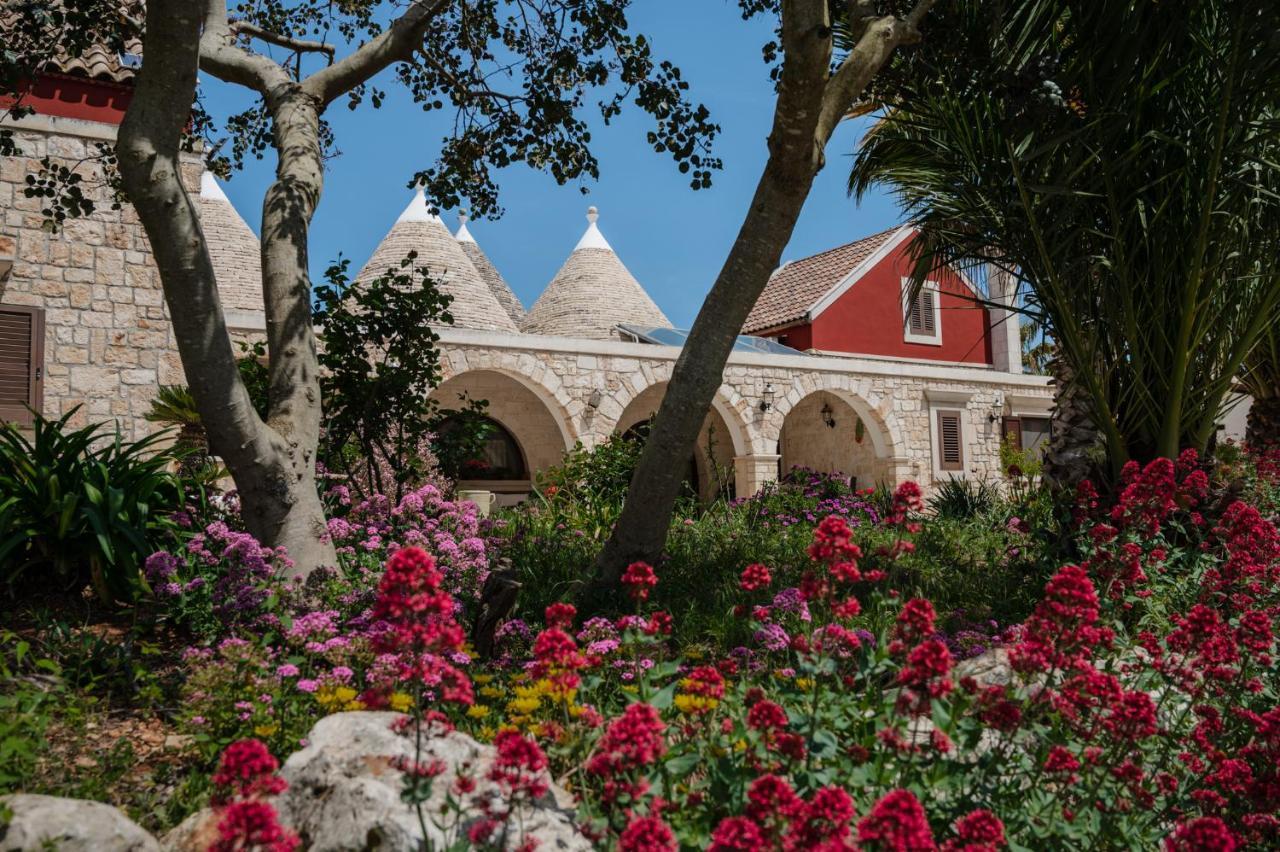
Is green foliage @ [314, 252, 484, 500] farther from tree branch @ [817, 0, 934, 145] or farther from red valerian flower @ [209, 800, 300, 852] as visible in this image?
red valerian flower @ [209, 800, 300, 852]

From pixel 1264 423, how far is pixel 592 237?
1254 cm

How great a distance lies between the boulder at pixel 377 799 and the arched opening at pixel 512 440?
1375 cm

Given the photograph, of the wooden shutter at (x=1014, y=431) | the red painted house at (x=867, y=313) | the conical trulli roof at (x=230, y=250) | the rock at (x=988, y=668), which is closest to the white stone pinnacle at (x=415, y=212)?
the conical trulli roof at (x=230, y=250)

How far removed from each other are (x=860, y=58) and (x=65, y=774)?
4.84m

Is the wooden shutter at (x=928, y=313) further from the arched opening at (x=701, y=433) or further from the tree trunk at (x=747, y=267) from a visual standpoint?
the tree trunk at (x=747, y=267)

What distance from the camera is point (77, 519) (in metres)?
4.68

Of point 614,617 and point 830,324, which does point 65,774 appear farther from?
point 830,324

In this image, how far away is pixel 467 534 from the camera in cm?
582

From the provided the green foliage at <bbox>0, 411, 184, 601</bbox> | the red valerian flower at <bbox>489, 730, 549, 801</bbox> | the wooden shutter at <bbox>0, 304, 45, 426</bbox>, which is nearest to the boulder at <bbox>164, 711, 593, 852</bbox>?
the red valerian flower at <bbox>489, 730, 549, 801</bbox>

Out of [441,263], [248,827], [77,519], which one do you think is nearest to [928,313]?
[441,263]

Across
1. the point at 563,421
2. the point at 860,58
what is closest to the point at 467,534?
the point at 860,58

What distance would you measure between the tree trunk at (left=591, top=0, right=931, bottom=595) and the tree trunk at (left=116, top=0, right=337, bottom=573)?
1641mm

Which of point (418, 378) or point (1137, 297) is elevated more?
point (1137, 297)

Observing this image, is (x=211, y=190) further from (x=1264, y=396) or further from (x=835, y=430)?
(x=1264, y=396)
